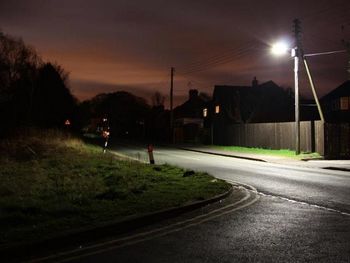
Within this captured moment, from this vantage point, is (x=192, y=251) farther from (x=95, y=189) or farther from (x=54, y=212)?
(x=95, y=189)

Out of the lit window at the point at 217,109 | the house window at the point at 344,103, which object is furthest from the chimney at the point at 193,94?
the house window at the point at 344,103

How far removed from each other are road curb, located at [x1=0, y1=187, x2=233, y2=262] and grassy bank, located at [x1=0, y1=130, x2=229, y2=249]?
0.20 meters

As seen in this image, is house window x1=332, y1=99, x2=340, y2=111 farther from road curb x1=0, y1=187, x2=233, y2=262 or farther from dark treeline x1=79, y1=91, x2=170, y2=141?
road curb x1=0, y1=187, x2=233, y2=262

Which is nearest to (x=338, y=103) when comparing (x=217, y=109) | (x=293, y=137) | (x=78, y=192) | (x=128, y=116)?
(x=217, y=109)

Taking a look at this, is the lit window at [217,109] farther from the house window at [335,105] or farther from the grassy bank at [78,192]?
the grassy bank at [78,192]

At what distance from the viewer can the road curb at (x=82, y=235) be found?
6.72 m

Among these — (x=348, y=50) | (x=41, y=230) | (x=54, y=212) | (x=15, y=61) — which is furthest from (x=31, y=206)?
(x=15, y=61)

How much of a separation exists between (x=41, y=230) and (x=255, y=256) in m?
3.14

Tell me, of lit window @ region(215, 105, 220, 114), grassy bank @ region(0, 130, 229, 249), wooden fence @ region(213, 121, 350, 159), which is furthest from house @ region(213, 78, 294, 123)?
grassy bank @ region(0, 130, 229, 249)

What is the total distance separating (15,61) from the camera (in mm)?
56719

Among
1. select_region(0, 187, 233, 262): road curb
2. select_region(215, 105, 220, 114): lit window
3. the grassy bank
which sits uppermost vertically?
select_region(215, 105, 220, 114): lit window

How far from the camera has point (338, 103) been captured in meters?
65.3

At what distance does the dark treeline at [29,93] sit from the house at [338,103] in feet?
107

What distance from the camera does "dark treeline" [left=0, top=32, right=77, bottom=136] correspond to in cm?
4826
